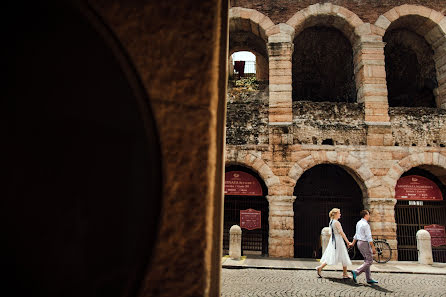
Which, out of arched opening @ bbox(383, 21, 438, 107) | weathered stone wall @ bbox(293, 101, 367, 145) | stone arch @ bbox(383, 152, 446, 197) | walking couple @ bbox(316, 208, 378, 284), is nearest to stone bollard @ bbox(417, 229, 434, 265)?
stone arch @ bbox(383, 152, 446, 197)

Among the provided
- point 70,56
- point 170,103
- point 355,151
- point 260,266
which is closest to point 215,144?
point 170,103

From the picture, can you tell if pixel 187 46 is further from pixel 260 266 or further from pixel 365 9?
pixel 365 9

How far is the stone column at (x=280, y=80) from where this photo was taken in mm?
10102

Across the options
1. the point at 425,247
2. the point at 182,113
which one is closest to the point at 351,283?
the point at 425,247

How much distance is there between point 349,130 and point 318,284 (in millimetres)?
5764

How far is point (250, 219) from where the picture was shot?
1038 cm

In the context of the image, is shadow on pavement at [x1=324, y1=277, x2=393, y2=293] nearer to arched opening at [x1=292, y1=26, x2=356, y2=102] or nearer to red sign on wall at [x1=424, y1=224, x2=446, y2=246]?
red sign on wall at [x1=424, y1=224, x2=446, y2=246]

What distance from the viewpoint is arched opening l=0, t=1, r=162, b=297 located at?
0.58m

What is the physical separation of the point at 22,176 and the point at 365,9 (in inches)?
493

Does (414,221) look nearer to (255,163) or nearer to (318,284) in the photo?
(255,163)

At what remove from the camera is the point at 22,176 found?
599mm

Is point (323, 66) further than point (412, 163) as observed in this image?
Yes

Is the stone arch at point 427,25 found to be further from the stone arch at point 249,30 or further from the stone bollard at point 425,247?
the stone bollard at point 425,247

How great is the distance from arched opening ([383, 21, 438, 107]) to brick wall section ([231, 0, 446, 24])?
2.34 feet
